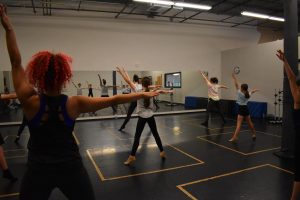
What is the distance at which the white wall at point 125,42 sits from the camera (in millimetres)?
9031

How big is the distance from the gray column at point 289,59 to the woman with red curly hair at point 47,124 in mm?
4451

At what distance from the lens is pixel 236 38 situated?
12539 mm

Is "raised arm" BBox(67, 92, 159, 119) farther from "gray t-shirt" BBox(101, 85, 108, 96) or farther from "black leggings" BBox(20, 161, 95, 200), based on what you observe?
"gray t-shirt" BBox(101, 85, 108, 96)

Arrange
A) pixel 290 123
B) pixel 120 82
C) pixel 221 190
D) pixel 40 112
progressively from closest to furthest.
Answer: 1. pixel 40 112
2. pixel 221 190
3. pixel 290 123
4. pixel 120 82

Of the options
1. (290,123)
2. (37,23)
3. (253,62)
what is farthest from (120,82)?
(290,123)

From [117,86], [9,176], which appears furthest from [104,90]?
[9,176]

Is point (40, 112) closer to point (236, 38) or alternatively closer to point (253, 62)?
point (253, 62)

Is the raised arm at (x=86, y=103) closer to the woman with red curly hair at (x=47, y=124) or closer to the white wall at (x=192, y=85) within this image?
the woman with red curly hair at (x=47, y=124)

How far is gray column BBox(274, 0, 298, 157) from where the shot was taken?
4.70 metres

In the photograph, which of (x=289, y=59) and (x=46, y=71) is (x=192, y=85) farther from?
(x=46, y=71)

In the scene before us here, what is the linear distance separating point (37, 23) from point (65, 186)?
29.4 feet

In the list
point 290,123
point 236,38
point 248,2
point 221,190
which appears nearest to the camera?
point 221,190

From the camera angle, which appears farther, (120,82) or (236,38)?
(236,38)

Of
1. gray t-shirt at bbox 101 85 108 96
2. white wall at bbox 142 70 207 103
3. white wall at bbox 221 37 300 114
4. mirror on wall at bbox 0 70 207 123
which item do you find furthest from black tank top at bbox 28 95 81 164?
white wall at bbox 142 70 207 103
